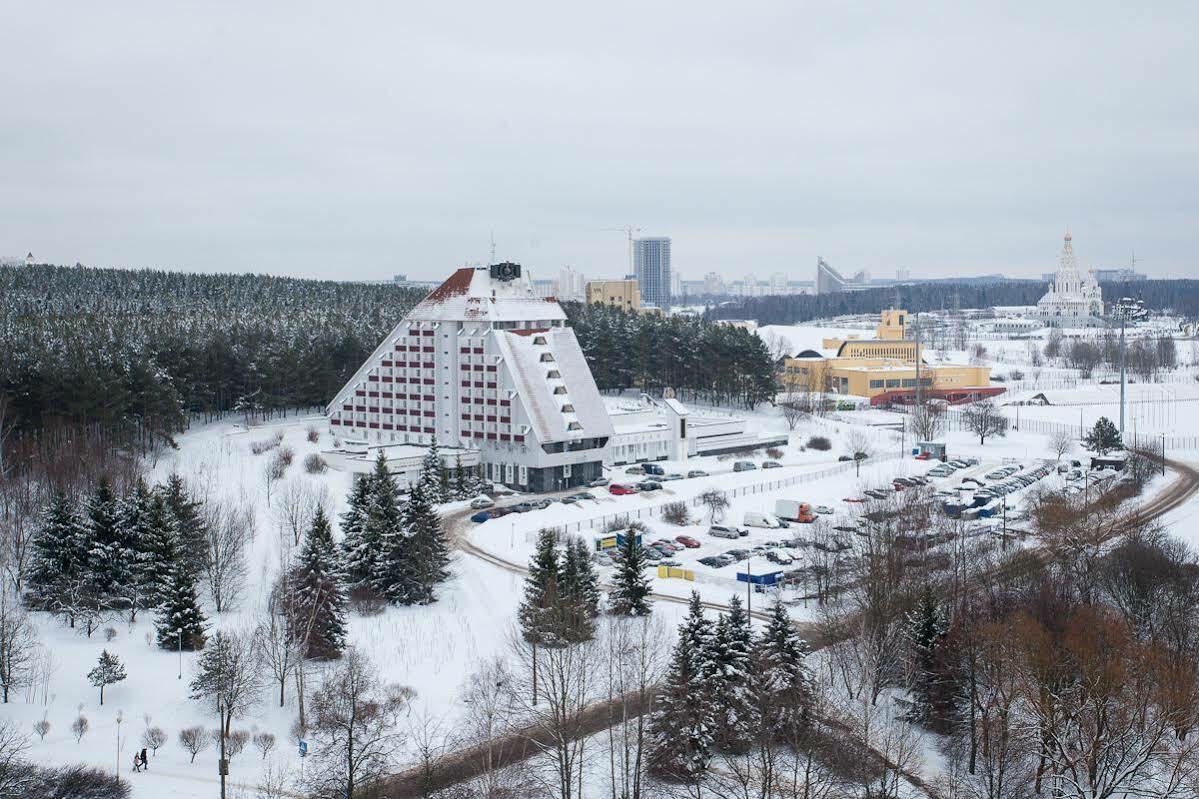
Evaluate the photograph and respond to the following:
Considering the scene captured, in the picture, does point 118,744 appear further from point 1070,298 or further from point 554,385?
point 1070,298

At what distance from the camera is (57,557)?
3322cm

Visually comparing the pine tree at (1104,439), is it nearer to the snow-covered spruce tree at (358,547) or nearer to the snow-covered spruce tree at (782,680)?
the snow-covered spruce tree at (782,680)

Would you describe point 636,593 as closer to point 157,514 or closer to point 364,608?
point 364,608

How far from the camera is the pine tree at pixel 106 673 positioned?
27766 millimetres

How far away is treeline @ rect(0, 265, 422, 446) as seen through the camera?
4612 centimetres

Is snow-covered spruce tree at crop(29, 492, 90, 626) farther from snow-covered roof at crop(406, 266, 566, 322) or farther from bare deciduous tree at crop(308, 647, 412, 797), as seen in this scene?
snow-covered roof at crop(406, 266, 566, 322)

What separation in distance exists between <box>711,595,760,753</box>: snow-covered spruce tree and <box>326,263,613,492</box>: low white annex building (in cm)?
2505

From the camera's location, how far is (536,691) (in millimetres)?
26125

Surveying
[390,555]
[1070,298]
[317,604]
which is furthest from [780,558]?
[1070,298]

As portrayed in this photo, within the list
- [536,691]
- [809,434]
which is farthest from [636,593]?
[809,434]

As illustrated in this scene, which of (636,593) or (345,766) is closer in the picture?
(345,766)

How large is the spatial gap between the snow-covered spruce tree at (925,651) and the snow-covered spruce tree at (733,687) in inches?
157

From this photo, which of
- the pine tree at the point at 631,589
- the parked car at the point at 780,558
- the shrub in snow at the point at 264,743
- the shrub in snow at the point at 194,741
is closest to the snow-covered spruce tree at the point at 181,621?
the shrub in snow at the point at 194,741

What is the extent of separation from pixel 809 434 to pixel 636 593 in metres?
32.5
